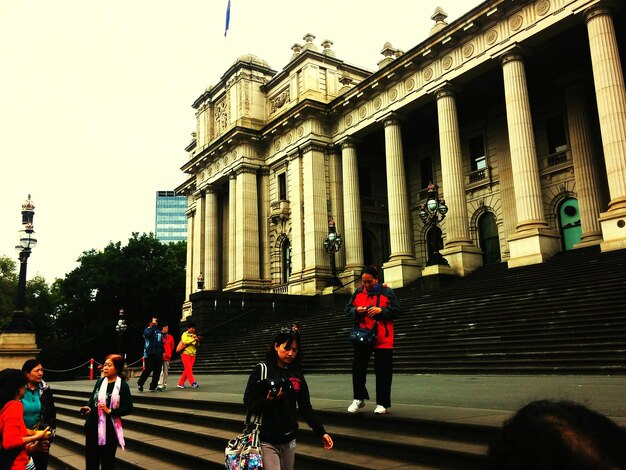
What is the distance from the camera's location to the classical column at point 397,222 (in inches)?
1066

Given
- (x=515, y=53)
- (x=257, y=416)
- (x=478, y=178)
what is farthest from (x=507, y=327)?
(x=478, y=178)

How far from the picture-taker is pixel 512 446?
124cm

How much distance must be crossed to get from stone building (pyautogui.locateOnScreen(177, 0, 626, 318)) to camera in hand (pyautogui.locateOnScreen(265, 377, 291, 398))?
16.9 metres

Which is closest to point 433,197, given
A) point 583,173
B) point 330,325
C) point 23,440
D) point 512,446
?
point 330,325

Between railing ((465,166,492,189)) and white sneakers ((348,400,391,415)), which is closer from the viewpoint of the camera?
white sneakers ((348,400,391,415))

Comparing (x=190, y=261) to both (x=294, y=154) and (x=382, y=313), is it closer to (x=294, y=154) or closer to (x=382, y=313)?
(x=294, y=154)

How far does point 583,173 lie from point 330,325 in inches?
539

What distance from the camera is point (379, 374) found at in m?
6.75

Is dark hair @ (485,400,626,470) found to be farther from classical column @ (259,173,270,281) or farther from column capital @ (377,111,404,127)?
classical column @ (259,173,270,281)

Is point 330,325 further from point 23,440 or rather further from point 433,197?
point 23,440

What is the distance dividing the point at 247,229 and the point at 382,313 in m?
29.5

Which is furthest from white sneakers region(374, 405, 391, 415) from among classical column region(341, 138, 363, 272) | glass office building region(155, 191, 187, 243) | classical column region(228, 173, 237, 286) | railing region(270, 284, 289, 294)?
glass office building region(155, 191, 187, 243)

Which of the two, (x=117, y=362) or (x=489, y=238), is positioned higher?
(x=489, y=238)

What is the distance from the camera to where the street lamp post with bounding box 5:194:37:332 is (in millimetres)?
17016
